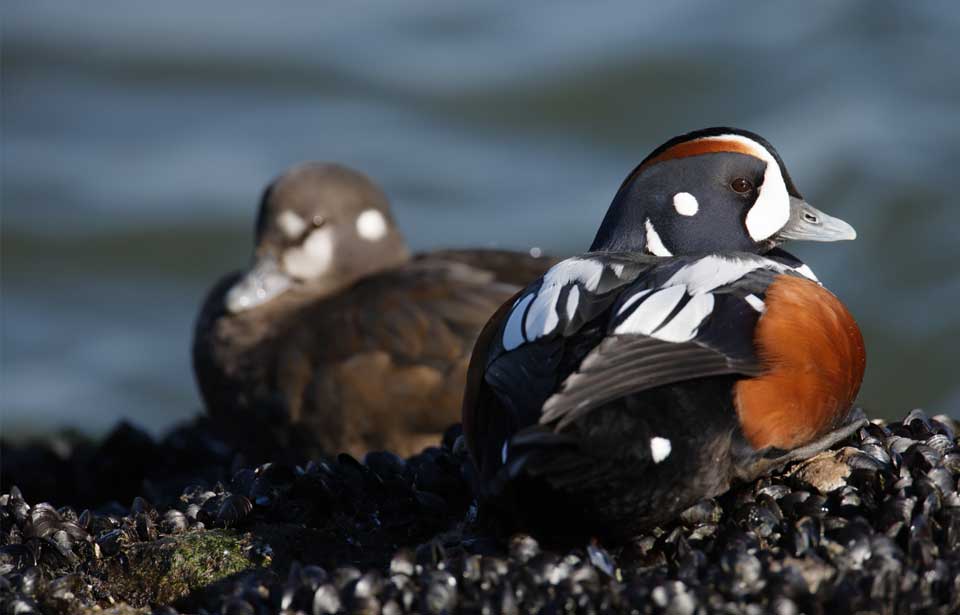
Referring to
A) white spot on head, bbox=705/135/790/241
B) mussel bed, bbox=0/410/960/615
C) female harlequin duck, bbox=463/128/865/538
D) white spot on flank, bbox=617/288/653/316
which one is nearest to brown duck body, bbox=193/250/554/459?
mussel bed, bbox=0/410/960/615

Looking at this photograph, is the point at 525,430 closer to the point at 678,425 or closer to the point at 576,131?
the point at 678,425

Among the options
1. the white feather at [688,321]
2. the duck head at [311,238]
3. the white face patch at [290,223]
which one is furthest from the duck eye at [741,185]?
the white face patch at [290,223]

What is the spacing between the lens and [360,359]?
9281mm

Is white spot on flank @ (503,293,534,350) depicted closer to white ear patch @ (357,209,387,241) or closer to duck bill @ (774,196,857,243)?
duck bill @ (774,196,857,243)

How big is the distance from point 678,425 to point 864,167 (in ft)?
44.5

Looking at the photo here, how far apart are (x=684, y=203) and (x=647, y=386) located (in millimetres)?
1762

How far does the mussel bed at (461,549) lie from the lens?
173 inches

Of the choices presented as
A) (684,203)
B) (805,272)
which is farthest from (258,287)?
(805,272)

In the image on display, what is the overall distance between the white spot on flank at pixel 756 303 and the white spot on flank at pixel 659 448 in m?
0.70

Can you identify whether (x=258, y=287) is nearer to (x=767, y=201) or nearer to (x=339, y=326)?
(x=339, y=326)

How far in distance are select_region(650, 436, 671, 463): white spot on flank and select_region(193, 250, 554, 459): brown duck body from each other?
14.8 ft

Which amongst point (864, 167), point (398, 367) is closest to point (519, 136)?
point (864, 167)

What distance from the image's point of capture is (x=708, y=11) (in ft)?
68.7

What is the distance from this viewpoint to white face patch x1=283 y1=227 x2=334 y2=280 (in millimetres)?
10156
